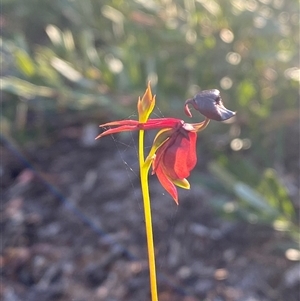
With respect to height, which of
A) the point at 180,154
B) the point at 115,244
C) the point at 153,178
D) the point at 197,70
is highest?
the point at 197,70

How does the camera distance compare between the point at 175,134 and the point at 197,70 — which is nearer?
the point at 175,134

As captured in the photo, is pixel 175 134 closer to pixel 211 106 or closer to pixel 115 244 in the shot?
pixel 211 106

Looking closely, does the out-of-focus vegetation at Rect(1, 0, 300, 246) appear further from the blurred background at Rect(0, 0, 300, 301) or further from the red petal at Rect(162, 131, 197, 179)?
the red petal at Rect(162, 131, 197, 179)

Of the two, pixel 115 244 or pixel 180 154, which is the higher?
pixel 180 154

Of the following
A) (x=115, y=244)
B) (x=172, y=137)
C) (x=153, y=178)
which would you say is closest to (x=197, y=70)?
(x=153, y=178)

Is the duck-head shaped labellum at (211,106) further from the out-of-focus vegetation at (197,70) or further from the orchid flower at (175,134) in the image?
the out-of-focus vegetation at (197,70)

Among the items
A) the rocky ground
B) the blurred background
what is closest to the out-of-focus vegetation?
the blurred background

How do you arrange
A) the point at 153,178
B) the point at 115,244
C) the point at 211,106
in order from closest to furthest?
the point at 211,106
the point at 115,244
the point at 153,178
